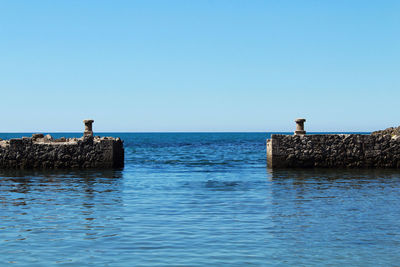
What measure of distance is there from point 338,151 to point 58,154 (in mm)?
12417

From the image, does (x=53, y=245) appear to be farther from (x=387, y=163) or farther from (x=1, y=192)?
(x=387, y=163)

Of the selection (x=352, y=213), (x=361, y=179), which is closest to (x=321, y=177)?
(x=361, y=179)

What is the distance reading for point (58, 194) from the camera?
1573 centimetres

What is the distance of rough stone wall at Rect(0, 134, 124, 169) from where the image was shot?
2389cm

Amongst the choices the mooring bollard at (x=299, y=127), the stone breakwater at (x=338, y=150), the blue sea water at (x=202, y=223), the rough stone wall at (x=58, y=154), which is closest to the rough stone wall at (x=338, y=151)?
the stone breakwater at (x=338, y=150)

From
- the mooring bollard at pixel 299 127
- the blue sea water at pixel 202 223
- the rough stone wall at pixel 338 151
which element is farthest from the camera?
the mooring bollard at pixel 299 127

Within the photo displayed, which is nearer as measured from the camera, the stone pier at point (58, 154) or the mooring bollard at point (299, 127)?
the mooring bollard at point (299, 127)

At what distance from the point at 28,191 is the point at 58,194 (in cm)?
140

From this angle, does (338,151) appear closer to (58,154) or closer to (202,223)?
(58,154)

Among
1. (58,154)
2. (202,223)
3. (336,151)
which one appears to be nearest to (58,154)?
(58,154)

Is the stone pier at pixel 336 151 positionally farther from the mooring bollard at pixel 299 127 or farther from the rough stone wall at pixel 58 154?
the rough stone wall at pixel 58 154

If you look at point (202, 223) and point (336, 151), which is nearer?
point (202, 223)

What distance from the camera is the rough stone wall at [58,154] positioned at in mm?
23891

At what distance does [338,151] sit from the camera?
75.8 feet
